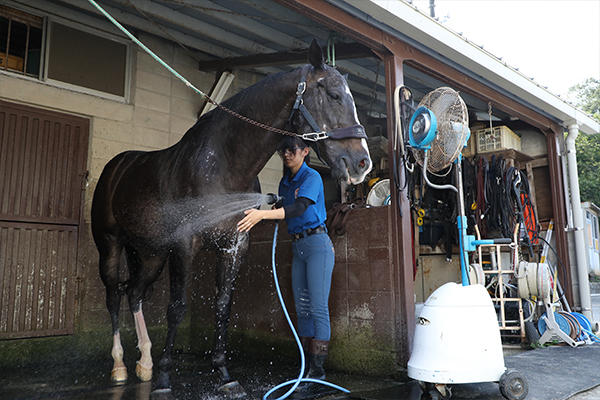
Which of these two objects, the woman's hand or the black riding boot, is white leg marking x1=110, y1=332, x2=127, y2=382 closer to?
the black riding boot

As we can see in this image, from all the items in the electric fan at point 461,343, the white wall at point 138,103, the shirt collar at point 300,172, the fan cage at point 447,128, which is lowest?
the electric fan at point 461,343

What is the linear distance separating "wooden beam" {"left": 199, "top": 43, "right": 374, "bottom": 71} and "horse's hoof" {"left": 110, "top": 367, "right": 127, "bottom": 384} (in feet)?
9.69

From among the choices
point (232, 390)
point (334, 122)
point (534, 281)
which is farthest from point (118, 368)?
point (534, 281)

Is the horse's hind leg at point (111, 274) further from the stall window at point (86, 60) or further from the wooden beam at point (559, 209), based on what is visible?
the wooden beam at point (559, 209)

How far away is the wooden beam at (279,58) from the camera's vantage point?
13.2 ft

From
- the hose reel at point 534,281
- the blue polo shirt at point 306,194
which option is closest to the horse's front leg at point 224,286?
the blue polo shirt at point 306,194

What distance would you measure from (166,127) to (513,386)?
3.83 metres

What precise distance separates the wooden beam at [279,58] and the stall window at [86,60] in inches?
35.6

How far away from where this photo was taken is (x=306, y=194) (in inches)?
114

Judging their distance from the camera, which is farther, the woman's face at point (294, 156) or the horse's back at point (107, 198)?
the horse's back at point (107, 198)

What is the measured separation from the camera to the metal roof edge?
3393 millimetres

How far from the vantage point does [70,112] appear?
162 inches

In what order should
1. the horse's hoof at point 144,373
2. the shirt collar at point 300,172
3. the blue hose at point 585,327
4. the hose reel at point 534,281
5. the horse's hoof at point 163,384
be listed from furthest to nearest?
the blue hose at point 585,327
the hose reel at point 534,281
the horse's hoof at point 144,373
the shirt collar at point 300,172
the horse's hoof at point 163,384

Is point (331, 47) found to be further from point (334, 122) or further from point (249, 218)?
point (249, 218)
